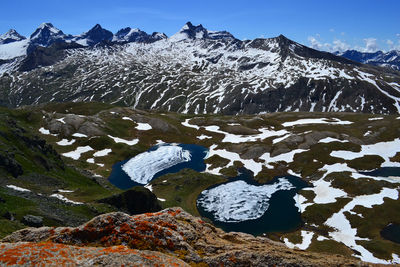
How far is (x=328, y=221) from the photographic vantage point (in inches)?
2862

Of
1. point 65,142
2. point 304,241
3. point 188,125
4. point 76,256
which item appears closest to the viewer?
point 76,256

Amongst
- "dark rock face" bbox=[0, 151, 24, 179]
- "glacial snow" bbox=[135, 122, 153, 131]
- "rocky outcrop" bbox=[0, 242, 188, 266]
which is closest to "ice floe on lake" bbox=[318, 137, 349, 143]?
"glacial snow" bbox=[135, 122, 153, 131]

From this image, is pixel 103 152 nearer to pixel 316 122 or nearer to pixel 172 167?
pixel 172 167

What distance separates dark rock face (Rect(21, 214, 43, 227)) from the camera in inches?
1236

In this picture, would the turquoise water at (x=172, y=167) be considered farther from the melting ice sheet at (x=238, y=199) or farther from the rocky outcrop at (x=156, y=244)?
the rocky outcrop at (x=156, y=244)

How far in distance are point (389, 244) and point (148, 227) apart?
216ft

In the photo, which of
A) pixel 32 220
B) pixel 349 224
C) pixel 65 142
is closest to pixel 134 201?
pixel 32 220

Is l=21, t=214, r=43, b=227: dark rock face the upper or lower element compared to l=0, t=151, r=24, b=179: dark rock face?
lower

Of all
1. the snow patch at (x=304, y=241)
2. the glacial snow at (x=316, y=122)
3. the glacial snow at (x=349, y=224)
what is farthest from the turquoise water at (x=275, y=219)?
the glacial snow at (x=316, y=122)

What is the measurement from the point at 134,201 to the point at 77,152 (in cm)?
7971

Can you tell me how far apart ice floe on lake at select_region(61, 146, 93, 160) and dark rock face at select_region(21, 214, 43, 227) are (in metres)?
94.3

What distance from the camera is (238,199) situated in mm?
85938

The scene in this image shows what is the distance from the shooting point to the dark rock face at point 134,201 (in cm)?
5603

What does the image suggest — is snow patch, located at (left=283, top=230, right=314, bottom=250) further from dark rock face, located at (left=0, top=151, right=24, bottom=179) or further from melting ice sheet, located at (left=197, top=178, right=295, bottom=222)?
dark rock face, located at (left=0, top=151, right=24, bottom=179)
